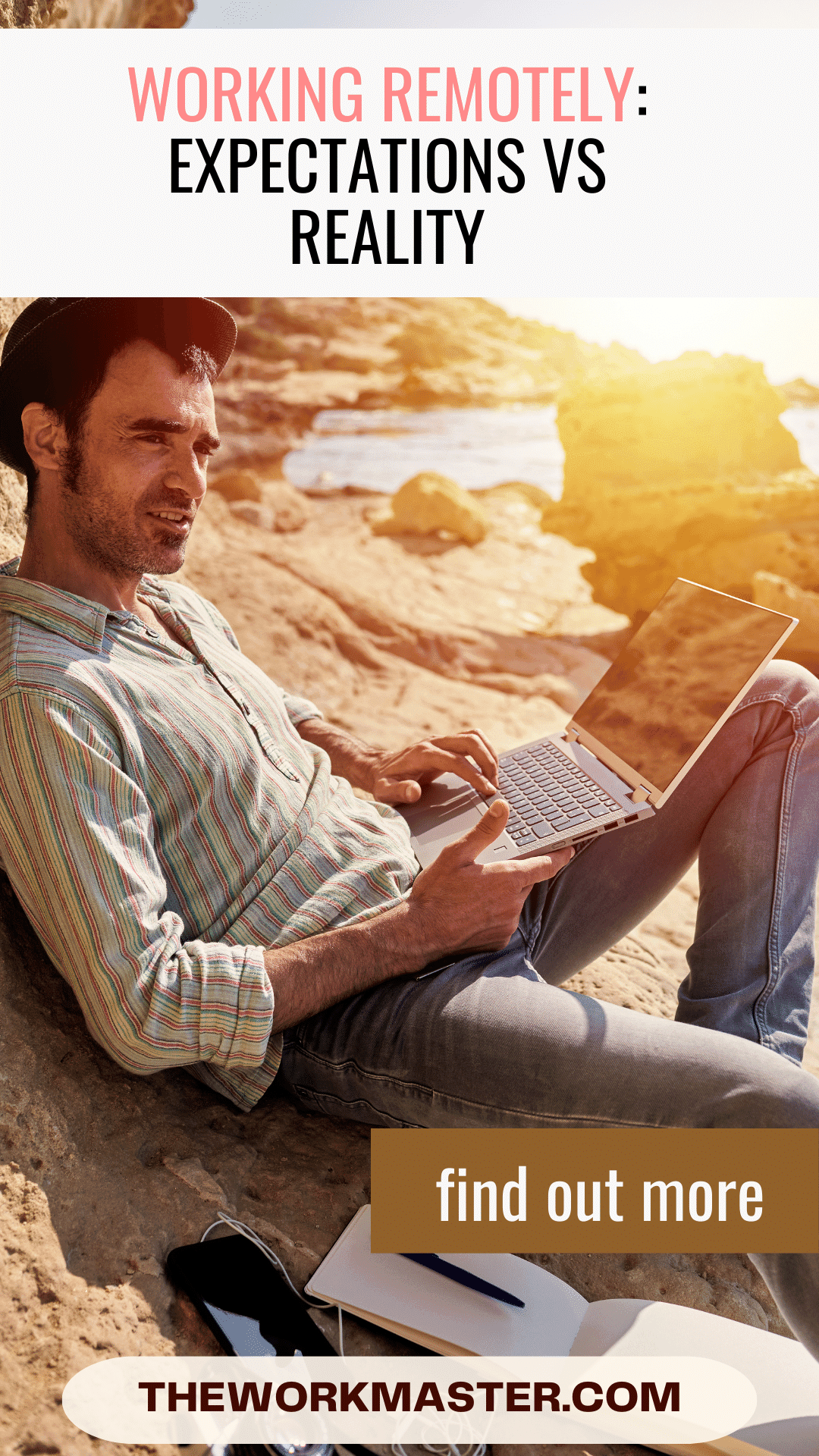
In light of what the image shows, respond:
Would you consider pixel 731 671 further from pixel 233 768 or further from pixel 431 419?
pixel 431 419

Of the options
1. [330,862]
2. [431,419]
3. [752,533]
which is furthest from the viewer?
[431,419]

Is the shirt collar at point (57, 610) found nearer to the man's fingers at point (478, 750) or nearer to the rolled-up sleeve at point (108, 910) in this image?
the rolled-up sleeve at point (108, 910)

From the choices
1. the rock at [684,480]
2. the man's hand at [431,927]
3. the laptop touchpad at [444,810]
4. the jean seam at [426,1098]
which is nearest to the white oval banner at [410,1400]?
the jean seam at [426,1098]

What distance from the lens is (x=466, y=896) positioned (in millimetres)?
1457

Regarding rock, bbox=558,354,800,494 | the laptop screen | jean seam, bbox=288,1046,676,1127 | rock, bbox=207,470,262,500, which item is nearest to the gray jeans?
jean seam, bbox=288,1046,676,1127

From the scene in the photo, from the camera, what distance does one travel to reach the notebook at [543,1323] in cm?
126

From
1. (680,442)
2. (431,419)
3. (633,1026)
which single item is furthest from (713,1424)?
(431,419)

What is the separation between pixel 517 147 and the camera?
6.82ft

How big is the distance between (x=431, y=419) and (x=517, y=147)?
14.1m

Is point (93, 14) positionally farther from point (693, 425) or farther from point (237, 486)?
point (693, 425)

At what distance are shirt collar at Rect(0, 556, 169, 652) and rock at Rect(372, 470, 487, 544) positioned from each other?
5231mm

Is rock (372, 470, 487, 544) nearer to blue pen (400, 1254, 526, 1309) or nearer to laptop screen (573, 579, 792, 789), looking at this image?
laptop screen (573, 579, 792, 789)

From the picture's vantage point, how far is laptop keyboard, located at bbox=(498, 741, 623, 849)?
1.63 meters

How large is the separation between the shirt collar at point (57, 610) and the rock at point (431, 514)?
523 centimetres
